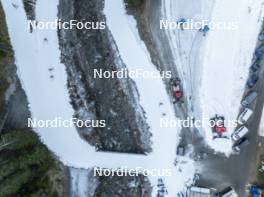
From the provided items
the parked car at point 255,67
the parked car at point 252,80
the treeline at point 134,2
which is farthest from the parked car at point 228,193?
the treeline at point 134,2

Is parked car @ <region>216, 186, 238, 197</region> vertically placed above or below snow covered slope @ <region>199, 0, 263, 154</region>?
below

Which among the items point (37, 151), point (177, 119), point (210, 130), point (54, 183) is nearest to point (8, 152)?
point (37, 151)

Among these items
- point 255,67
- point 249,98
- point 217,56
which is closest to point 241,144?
point 249,98

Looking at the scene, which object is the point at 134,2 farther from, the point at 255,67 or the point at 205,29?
the point at 255,67

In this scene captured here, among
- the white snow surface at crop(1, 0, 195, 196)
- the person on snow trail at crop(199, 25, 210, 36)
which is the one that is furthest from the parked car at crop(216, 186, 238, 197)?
the person on snow trail at crop(199, 25, 210, 36)

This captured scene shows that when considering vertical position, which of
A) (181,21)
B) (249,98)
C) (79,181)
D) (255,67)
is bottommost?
(79,181)

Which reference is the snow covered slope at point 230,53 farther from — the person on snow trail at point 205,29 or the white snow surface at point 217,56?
the person on snow trail at point 205,29

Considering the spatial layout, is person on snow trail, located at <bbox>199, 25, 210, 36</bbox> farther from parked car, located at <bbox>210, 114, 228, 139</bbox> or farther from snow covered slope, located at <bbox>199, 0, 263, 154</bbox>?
parked car, located at <bbox>210, 114, 228, 139</bbox>
